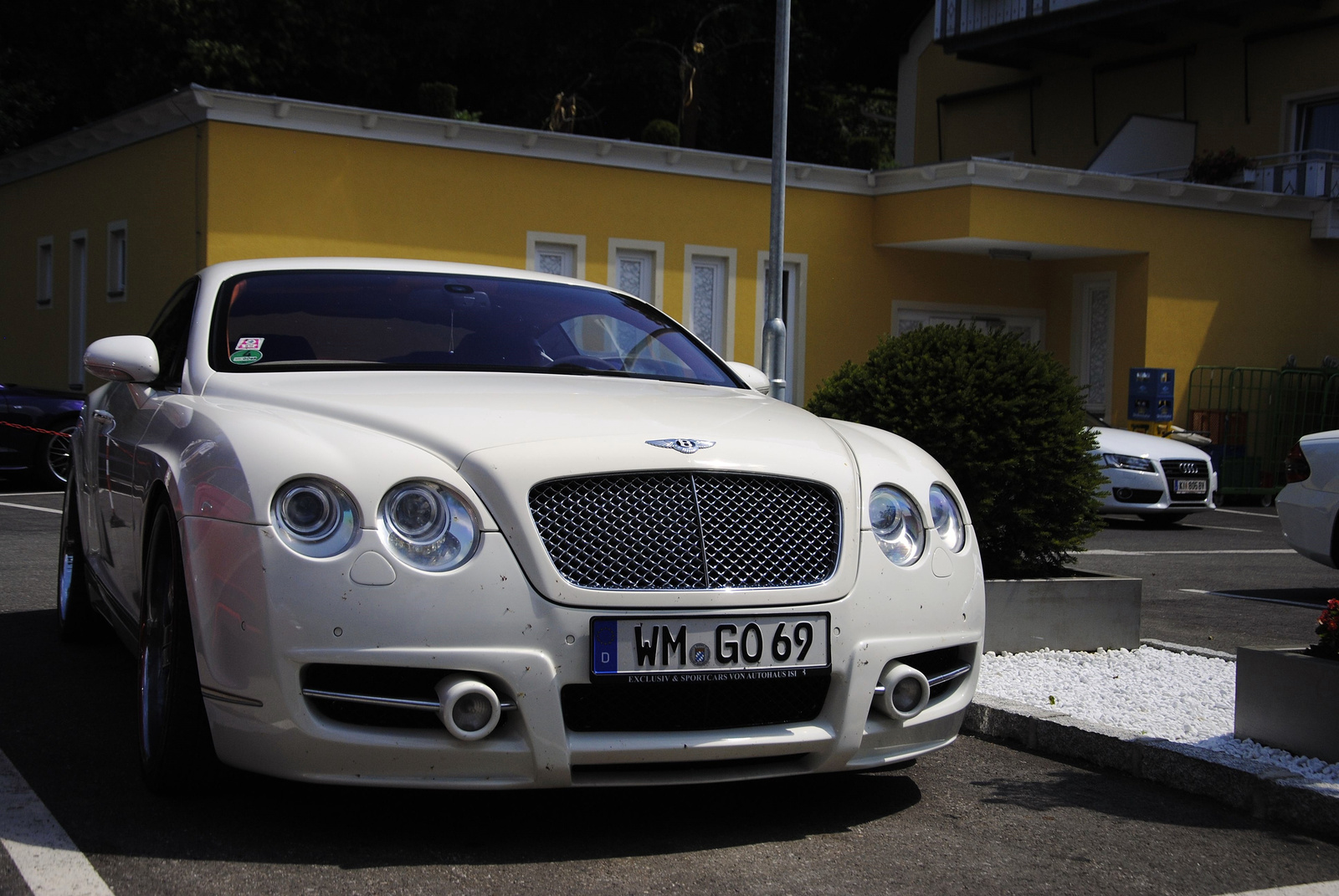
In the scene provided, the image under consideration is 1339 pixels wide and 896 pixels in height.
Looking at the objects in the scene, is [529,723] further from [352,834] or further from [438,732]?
[352,834]

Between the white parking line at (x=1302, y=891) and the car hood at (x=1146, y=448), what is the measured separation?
40.0 ft

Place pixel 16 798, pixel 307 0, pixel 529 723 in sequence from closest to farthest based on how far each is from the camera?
pixel 529 723, pixel 16 798, pixel 307 0

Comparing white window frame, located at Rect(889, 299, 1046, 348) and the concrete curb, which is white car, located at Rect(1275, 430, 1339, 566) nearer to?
the concrete curb

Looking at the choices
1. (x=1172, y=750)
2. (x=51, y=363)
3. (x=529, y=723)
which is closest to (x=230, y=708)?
(x=529, y=723)

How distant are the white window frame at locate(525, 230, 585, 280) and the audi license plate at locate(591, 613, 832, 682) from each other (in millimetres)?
16349

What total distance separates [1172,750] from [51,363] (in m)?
22.7

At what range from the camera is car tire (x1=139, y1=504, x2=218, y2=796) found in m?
3.76

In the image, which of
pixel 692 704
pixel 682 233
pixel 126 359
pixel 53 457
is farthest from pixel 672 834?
pixel 682 233

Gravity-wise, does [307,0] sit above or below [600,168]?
above

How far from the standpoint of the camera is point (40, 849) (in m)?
3.53

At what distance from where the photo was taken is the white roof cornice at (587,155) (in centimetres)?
1820

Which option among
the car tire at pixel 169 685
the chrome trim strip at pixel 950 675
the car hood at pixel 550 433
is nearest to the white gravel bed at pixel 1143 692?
the chrome trim strip at pixel 950 675

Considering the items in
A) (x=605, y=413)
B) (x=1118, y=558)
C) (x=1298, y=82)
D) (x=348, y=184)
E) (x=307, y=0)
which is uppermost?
(x=307, y=0)

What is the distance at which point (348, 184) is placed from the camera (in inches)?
736
